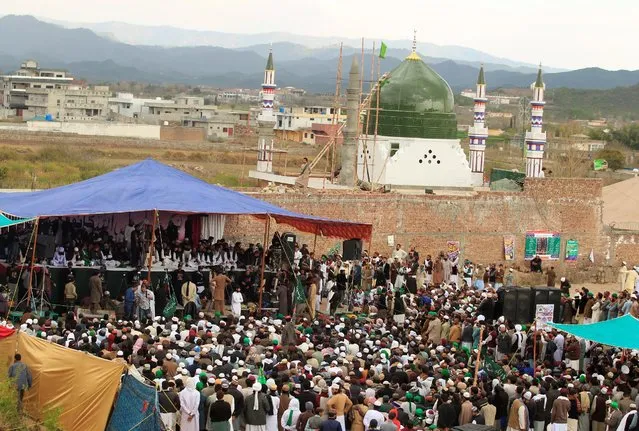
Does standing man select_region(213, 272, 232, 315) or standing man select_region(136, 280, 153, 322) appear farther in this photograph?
standing man select_region(213, 272, 232, 315)

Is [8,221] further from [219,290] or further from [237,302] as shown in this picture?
[237,302]

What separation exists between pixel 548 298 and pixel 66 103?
9737 centimetres

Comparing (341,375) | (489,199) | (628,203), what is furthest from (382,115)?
(341,375)

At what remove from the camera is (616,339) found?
63.9ft

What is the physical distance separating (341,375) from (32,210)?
8258 mm

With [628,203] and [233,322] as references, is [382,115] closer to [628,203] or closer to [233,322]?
[628,203]

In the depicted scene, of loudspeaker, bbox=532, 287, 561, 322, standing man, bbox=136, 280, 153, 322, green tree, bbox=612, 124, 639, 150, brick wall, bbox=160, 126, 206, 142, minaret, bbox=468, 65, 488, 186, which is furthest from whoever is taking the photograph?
green tree, bbox=612, 124, 639, 150

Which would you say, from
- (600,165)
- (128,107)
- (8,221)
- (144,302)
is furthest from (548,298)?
(128,107)

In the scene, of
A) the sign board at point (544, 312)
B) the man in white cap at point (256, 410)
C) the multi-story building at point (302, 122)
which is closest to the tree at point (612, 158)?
the multi-story building at point (302, 122)

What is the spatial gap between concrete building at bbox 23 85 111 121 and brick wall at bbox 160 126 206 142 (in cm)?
1566

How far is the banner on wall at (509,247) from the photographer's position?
37531mm

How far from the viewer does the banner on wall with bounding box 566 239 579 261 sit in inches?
1517

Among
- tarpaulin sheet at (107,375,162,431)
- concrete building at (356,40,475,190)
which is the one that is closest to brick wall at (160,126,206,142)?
concrete building at (356,40,475,190)

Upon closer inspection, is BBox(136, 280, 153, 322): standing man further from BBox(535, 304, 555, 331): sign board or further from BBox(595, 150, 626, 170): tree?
BBox(595, 150, 626, 170): tree
